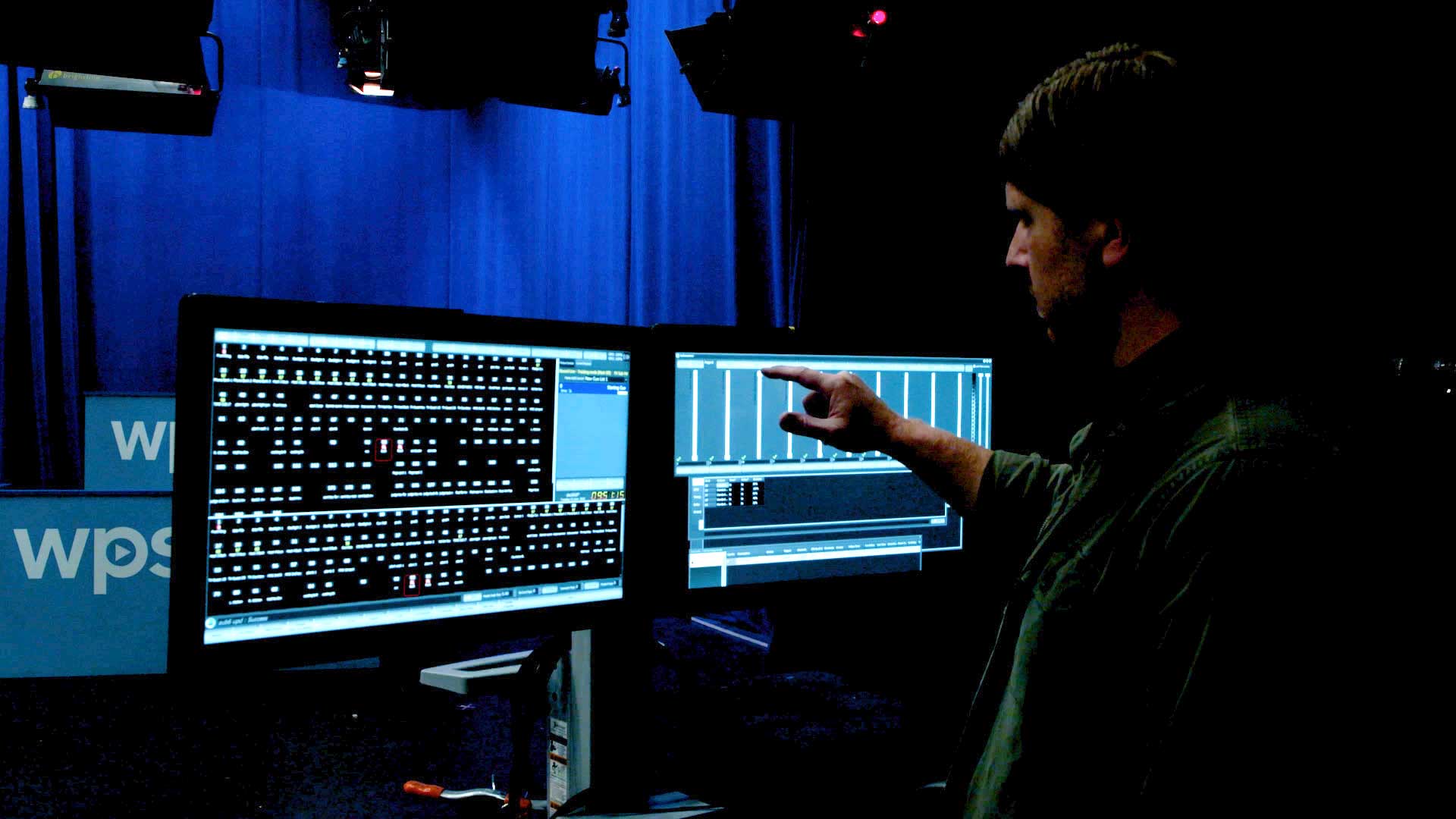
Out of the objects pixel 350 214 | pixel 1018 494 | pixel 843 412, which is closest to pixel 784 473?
pixel 843 412

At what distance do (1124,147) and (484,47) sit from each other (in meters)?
2.54

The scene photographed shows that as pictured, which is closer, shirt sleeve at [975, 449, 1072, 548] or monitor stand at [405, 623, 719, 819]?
monitor stand at [405, 623, 719, 819]

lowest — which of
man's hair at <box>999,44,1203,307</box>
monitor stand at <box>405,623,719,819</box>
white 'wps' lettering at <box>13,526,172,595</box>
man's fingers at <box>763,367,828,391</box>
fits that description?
monitor stand at <box>405,623,719,819</box>

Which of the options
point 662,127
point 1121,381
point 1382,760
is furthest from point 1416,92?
point 662,127

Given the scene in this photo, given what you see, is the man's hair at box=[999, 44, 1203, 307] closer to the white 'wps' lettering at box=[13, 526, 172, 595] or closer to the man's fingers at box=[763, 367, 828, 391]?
the man's fingers at box=[763, 367, 828, 391]

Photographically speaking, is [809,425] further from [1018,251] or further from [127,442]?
[127,442]

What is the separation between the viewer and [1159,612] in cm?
67

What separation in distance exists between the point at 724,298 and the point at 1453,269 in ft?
8.04

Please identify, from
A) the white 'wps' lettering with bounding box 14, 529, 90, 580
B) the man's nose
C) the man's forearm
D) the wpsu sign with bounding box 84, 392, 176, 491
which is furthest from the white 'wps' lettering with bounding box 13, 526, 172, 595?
the man's nose

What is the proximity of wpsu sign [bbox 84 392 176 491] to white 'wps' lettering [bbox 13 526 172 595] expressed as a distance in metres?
0.66

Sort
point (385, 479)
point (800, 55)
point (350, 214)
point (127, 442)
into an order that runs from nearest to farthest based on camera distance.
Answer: point (385, 479), point (127, 442), point (800, 55), point (350, 214)

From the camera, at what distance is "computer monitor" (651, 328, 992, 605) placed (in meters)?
1.16

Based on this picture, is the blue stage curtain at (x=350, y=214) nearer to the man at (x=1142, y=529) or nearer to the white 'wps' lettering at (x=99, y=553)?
the white 'wps' lettering at (x=99, y=553)

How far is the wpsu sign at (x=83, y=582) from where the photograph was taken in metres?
1.22
